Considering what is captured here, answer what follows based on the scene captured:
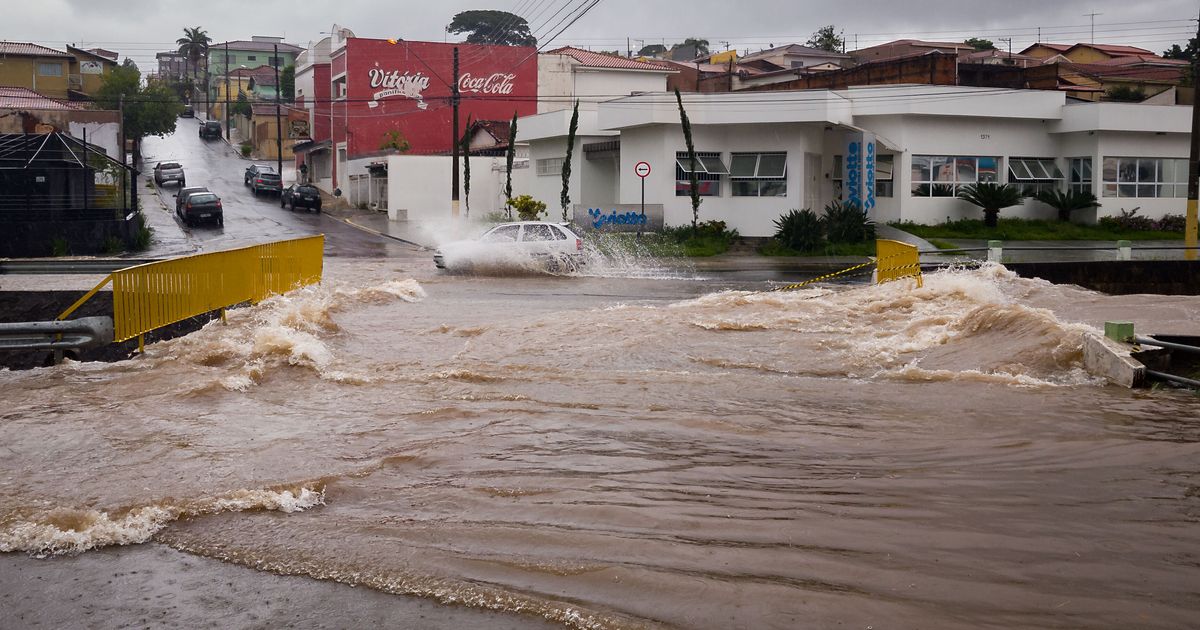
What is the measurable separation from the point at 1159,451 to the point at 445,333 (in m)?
9.90

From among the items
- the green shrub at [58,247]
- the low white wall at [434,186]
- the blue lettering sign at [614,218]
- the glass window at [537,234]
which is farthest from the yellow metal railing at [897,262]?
the low white wall at [434,186]

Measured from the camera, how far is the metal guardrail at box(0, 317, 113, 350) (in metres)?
11.2

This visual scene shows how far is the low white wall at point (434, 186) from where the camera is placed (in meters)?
51.9

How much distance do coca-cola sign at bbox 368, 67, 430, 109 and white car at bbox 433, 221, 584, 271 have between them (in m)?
36.1

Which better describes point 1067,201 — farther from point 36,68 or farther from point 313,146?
point 36,68

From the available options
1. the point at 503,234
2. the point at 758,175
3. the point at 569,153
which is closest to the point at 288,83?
the point at 569,153

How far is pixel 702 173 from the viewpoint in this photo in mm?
37031

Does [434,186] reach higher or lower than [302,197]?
higher

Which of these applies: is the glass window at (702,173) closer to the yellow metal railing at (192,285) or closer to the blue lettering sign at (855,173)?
the blue lettering sign at (855,173)

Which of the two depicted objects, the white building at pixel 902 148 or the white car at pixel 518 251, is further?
the white building at pixel 902 148

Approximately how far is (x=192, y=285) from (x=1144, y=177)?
3510cm

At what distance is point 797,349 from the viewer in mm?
14203

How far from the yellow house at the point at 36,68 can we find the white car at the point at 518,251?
56.7m

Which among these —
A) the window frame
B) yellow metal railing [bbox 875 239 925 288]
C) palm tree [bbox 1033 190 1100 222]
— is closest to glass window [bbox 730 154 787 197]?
palm tree [bbox 1033 190 1100 222]
